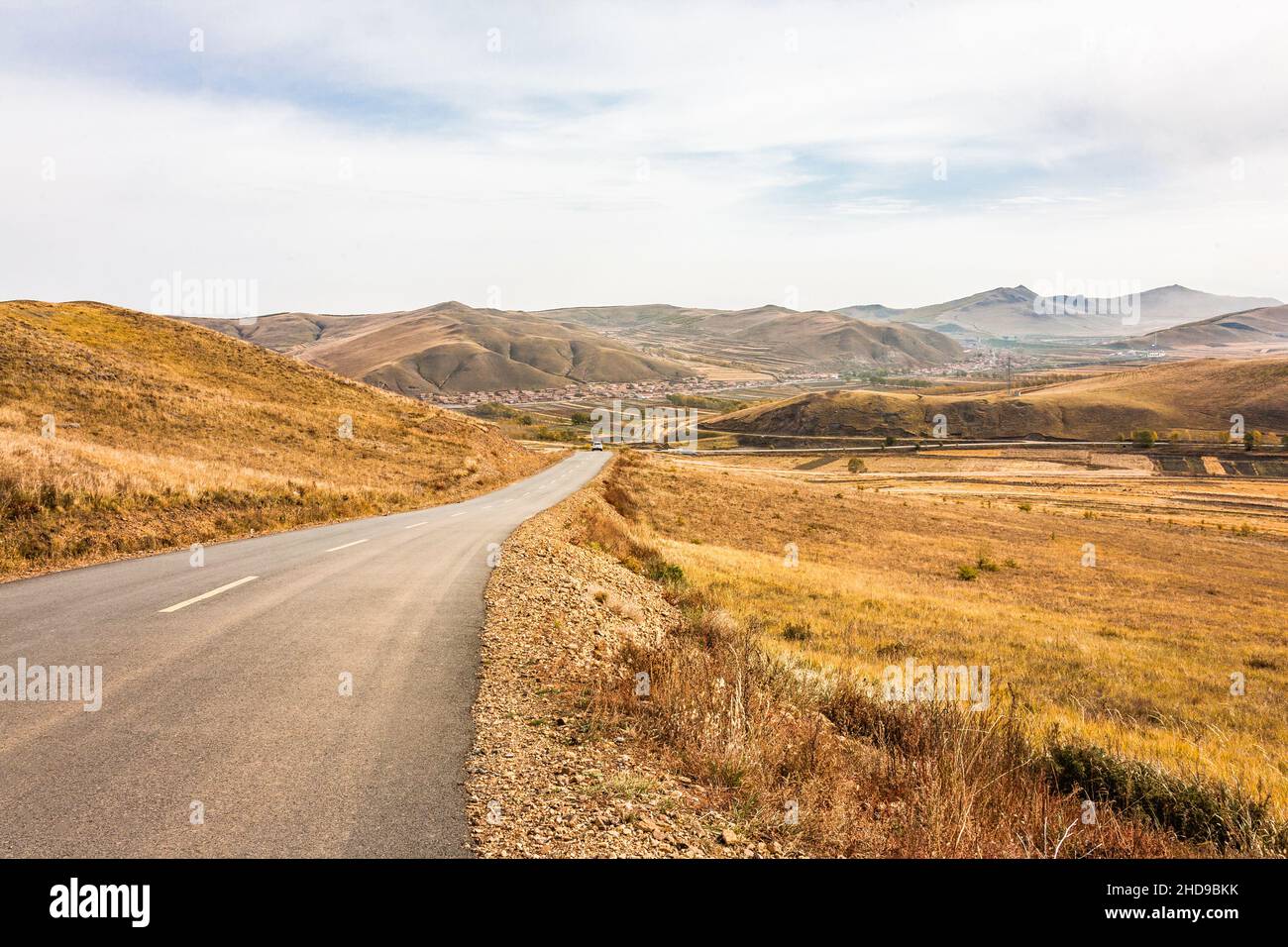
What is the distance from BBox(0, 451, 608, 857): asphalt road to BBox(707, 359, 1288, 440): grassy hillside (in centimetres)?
14716

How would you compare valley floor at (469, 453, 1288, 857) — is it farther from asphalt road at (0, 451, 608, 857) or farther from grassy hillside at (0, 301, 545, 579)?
grassy hillside at (0, 301, 545, 579)

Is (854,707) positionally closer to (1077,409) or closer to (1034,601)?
(1034,601)

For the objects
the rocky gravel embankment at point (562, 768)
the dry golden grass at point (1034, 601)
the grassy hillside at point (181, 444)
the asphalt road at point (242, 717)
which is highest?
the grassy hillside at point (181, 444)

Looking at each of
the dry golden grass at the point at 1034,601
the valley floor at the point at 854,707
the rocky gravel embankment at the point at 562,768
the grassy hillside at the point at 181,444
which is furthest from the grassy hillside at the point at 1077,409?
the rocky gravel embankment at the point at 562,768

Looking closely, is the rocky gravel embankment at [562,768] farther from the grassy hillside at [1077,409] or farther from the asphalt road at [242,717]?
the grassy hillside at [1077,409]

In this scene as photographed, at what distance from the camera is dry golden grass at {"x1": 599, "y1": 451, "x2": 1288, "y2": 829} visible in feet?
41.7

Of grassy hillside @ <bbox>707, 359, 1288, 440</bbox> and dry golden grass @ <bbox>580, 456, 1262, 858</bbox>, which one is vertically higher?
grassy hillside @ <bbox>707, 359, 1288, 440</bbox>

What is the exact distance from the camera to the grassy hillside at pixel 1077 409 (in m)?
138

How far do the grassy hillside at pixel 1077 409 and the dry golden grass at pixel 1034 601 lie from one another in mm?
96234

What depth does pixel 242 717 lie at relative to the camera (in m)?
6.02

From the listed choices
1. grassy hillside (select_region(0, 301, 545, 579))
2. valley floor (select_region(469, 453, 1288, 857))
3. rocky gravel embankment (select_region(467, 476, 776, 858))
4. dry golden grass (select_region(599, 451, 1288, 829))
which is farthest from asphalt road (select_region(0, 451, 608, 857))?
dry golden grass (select_region(599, 451, 1288, 829))

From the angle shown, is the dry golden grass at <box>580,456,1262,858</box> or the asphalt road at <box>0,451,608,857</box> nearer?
the asphalt road at <box>0,451,608,857</box>
